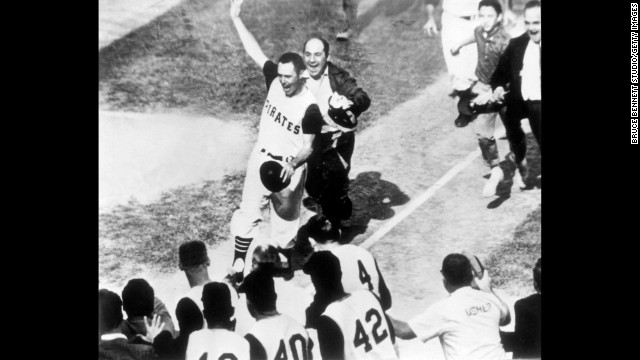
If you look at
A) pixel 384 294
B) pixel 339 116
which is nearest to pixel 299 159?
pixel 339 116

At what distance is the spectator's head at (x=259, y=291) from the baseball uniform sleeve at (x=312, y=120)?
970mm

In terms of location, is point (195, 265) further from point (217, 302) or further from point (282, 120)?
point (282, 120)

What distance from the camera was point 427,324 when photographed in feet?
15.9

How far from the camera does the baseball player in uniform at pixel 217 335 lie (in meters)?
4.64

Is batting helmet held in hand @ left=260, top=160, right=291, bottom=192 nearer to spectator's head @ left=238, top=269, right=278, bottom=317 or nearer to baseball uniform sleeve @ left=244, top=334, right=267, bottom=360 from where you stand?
spectator's head @ left=238, top=269, right=278, bottom=317

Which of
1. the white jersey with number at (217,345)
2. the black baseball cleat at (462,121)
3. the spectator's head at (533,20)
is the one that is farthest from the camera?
the black baseball cleat at (462,121)

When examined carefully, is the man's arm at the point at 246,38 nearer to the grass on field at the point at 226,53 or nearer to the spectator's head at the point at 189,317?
the grass on field at the point at 226,53

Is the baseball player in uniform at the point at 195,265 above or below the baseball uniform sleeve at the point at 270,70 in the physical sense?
below

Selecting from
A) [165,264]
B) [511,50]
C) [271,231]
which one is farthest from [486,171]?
[165,264]

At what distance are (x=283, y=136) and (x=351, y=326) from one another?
1.30 m

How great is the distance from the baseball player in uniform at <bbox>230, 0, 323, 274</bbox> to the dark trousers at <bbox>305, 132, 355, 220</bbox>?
2.4 inches

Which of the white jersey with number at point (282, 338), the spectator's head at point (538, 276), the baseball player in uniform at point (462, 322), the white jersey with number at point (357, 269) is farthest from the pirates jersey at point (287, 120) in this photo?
the spectator's head at point (538, 276)

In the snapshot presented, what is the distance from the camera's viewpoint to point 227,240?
4.95 m

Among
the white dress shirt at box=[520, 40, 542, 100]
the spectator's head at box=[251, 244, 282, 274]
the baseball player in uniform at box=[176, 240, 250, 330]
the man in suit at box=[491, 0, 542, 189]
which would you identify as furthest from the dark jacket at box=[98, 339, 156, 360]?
the white dress shirt at box=[520, 40, 542, 100]
